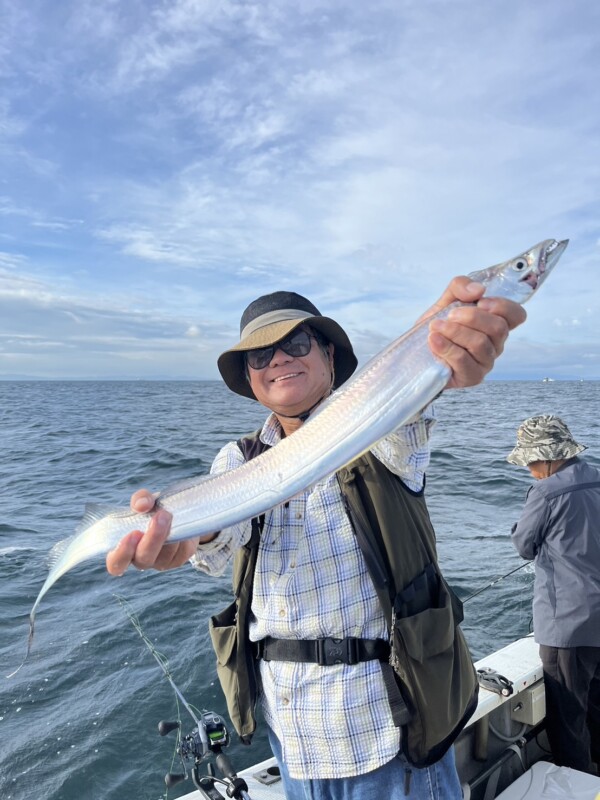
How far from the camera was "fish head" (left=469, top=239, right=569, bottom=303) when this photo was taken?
191 centimetres

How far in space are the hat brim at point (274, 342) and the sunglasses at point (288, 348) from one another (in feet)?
0.18

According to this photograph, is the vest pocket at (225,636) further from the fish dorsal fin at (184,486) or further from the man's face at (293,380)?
the man's face at (293,380)

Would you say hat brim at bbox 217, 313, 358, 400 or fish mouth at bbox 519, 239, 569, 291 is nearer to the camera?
fish mouth at bbox 519, 239, 569, 291

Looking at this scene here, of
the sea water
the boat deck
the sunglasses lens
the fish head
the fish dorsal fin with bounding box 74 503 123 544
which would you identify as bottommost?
the sea water

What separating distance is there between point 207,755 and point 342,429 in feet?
8.89

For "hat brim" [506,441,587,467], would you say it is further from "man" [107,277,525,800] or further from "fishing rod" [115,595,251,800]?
"fishing rod" [115,595,251,800]

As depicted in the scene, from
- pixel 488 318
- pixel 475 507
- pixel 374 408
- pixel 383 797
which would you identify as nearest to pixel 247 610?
pixel 383 797

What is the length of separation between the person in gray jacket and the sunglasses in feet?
10.3

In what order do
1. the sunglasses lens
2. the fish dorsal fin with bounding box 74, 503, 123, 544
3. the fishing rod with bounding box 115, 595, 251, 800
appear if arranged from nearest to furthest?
the fish dorsal fin with bounding box 74, 503, 123, 544
the sunglasses lens
the fishing rod with bounding box 115, 595, 251, 800

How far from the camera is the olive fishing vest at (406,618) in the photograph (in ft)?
7.52

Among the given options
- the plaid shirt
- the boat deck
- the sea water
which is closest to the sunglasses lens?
the plaid shirt

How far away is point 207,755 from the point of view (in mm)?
3588

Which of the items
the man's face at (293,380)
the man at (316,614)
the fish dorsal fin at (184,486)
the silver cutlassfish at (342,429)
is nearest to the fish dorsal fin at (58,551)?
the silver cutlassfish at (342,429)

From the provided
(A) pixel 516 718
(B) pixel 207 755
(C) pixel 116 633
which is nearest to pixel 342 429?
(B) pixel 207 755
